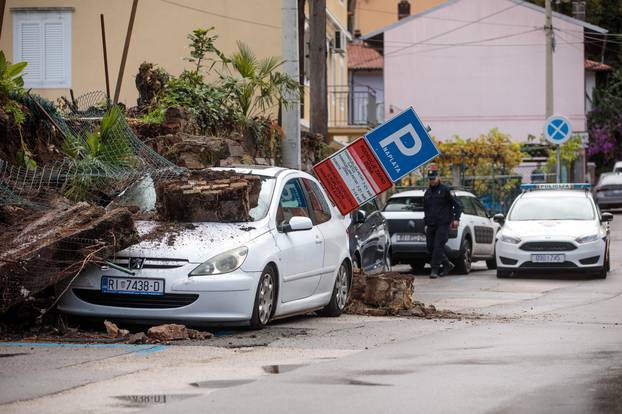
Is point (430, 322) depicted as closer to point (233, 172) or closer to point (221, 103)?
point (233, 172)

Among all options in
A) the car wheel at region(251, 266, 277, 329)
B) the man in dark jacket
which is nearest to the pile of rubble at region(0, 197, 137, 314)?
the car wheel at region(251, 266, 277, 329)

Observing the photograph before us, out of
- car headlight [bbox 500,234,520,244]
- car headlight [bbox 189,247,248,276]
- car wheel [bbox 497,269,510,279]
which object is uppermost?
car headlight [bbox 500,234,520,244]

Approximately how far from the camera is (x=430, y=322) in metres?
13.6

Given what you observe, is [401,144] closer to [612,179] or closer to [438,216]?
[438,216]

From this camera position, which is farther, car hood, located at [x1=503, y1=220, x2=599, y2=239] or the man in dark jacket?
the man in dark jacket

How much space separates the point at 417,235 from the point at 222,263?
12.5 metres

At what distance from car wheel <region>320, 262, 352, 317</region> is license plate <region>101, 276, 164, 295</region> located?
292cm

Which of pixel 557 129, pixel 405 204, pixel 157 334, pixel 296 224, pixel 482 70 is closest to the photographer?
pixel 157 334

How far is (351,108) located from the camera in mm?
42031

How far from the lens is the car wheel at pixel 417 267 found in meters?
24.5

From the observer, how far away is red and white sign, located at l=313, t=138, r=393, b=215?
624 inches

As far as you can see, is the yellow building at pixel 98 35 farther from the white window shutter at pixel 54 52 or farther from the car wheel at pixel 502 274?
the car wheel at pixel 502 274

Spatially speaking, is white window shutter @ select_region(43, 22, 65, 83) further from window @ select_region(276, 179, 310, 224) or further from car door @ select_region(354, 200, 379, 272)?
window @ select_region(276, 179, 310, 224)

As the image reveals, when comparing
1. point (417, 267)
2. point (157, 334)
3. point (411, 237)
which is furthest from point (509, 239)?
point (157, 334)
